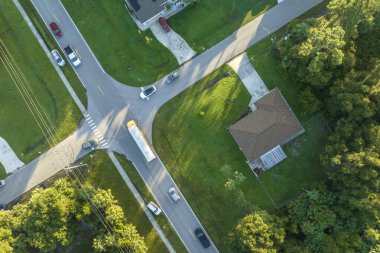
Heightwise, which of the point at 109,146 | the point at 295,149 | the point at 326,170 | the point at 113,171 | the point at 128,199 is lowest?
the point at 326,170

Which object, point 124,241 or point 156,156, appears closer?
point 124,241

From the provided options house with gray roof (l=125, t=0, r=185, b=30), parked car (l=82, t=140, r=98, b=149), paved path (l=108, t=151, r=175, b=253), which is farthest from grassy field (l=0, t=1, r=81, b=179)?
house with gray roof (l=125, t=0, r=185, b=30)

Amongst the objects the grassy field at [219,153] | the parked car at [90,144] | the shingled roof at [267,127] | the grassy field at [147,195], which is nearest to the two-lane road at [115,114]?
the grassy field at [147,195]

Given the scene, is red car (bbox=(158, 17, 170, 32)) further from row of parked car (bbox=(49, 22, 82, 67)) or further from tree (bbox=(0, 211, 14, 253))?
tree (bbox=(0, 211, 14, 253))

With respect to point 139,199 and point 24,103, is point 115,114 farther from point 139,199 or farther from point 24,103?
point 24,103

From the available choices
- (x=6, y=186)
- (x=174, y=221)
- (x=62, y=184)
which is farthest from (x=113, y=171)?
(x=6, y=186)

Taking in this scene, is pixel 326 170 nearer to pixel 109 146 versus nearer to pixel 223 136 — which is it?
pixel 223 136

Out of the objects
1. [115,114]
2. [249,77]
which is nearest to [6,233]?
[115,114]
